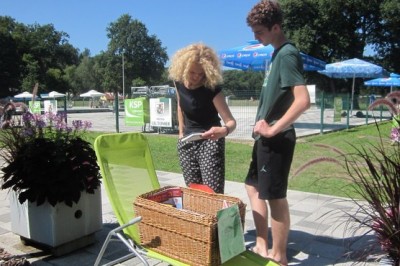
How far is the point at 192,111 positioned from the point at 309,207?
2717mm

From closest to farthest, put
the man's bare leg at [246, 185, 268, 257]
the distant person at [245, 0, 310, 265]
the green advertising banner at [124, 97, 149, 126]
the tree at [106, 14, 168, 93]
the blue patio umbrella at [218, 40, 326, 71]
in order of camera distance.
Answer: the distant person at [245, 0, 310, 265], the man's bare leg at [246, 185, 268, 257], the blue patio umbrella at [218, 40, 326, 71], the green advertising banner at [124, 97, 149, 126], the tree at [106, 14, 168, 93]

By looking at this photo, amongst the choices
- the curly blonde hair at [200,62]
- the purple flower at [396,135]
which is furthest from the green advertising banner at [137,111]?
the purple flower at [396,135]

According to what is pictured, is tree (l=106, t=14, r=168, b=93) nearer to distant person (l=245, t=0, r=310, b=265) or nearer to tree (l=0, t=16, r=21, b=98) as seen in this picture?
tree (l=0, t=16, r=21, b=98)

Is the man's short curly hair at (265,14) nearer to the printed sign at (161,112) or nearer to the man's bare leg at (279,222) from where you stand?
the man's bare leg at (279,222)

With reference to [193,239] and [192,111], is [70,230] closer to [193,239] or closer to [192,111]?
[192,111]

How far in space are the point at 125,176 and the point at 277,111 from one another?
4.14ft

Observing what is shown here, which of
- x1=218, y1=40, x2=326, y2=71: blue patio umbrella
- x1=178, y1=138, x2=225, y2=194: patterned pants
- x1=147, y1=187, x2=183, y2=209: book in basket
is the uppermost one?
x1=218, y1=40, x2=326, y2=71: blue patio umbrella

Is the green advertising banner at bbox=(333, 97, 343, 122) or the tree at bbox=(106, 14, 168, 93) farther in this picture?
the tree at bbox=(106, 14, 168, 93)

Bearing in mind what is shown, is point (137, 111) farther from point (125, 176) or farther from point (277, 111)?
point (277, 111)

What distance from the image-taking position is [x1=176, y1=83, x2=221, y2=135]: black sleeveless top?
3170 millimetres

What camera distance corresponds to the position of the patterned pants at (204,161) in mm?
3215

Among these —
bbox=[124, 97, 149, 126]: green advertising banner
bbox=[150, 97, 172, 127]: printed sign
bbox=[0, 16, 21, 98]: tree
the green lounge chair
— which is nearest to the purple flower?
the green lounge chair

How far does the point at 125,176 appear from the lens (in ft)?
9.62

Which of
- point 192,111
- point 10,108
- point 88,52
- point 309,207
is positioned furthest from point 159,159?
point 88,52
